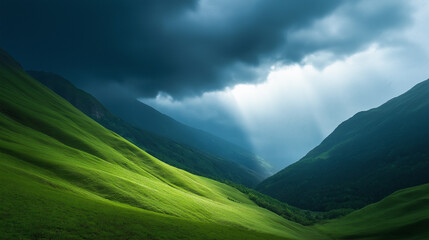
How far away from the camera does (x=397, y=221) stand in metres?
90.6

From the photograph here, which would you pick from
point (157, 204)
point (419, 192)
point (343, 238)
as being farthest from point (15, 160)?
point (419, 192)

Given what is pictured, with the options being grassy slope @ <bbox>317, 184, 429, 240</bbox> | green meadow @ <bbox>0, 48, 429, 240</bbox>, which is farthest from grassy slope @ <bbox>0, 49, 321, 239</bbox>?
grassy slope @ <bbox>317, 184, 429, 240</bbox>

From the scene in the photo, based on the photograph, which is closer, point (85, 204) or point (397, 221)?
point (85, 204)

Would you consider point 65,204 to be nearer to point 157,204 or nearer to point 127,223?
point 127,223

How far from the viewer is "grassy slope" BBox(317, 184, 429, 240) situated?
75.8m

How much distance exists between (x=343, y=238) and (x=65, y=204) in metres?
113

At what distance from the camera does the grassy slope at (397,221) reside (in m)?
75.8

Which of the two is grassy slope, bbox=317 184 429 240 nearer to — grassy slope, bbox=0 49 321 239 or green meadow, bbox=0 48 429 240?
green meadow, bbox=0 48 429 240

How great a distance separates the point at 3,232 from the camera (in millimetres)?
24969

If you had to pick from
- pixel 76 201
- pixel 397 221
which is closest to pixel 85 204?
pixel 76 201

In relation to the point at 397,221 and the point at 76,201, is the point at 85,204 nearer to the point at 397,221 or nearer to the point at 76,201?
the point at 76,201

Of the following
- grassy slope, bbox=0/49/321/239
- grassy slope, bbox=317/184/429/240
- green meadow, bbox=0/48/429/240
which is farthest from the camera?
grassy slope, bbox=317/184/429/240

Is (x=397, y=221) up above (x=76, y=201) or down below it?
above

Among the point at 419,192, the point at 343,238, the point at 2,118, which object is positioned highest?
the point at 419,192
